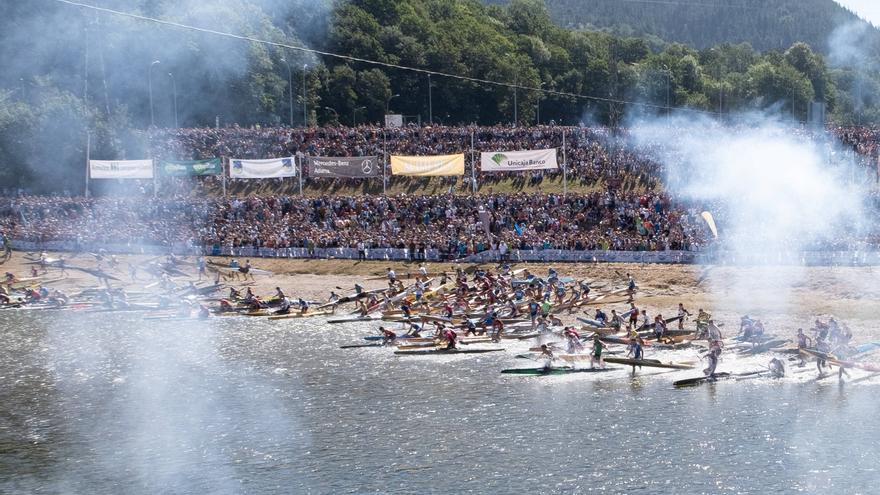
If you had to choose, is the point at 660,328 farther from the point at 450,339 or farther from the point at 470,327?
the point at 450,339

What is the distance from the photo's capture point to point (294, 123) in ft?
308

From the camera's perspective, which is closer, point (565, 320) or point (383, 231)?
point (565, 320)

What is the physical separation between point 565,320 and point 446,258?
11.5m

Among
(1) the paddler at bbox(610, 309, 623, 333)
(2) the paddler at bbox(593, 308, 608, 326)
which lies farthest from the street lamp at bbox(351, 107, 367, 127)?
(1) the paddler at bbox(610, 309, 623, 333)

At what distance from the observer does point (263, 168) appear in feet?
212

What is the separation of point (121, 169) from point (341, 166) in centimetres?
1273

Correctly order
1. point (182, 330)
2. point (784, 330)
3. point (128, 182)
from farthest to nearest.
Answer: point (128, 182)
point (182, 330)
point (784, 330)

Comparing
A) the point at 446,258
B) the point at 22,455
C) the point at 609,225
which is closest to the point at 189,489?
the point at 22,455

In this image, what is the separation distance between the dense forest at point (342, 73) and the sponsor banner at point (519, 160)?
16357 millimetres

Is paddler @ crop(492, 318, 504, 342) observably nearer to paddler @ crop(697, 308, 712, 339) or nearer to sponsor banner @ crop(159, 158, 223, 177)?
paddler @ crop(697, 308, 712, 339)

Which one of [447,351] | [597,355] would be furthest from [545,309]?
[597,355]

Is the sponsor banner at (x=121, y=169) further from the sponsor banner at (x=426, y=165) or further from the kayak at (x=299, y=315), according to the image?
the kayak at (x=299, y=315)

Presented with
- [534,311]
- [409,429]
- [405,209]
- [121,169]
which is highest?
[121,169]

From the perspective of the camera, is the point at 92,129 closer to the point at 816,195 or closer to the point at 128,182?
the point at 128,182
